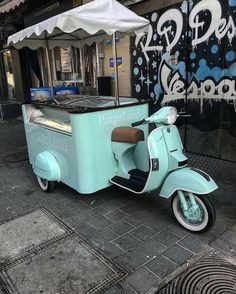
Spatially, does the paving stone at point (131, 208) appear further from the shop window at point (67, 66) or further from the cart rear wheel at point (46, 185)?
the shop window at point (67, 66)

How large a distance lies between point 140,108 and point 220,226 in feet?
5.85

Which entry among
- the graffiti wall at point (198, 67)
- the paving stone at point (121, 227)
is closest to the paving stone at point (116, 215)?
the paving stone at point (121, 227)

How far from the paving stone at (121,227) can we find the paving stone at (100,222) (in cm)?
9

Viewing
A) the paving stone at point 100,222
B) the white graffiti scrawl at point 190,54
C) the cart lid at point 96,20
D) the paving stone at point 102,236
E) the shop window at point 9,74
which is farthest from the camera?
the shop window at point 9,74

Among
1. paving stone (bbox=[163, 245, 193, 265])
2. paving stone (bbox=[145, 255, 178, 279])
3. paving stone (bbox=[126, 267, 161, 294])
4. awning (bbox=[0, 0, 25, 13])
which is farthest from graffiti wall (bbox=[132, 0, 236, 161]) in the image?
awning (bbox=[0, 0, 25, 13])

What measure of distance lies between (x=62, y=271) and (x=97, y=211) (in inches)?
44.2

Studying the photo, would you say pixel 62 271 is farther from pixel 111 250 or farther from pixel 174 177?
pixel 174 177

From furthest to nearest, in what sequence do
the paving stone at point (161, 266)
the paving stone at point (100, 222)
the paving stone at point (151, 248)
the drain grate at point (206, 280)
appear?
the paving stone at point (100, 222) → the paving stone at point (151, 248) → the paving stone at point (161, 266) → the drain grate at point (206, 280)

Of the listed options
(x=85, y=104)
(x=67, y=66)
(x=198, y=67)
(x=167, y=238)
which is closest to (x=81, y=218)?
(x=167, y=238)

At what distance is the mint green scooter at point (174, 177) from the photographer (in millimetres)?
2855

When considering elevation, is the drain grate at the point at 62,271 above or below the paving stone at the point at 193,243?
below

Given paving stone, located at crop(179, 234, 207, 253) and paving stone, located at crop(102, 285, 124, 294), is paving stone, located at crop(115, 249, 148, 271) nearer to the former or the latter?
paving stone, located at crop(102, 285, 124, 294)

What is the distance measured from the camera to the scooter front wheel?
9.32 feet

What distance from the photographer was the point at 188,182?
2.87 metres
